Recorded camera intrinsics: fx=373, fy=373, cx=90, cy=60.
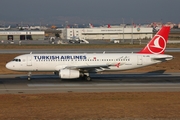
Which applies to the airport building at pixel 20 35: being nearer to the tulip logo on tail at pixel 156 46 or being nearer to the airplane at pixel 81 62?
the airplane at pixel 81 62

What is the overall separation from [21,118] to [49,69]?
18920mm

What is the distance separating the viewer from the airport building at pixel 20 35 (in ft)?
489

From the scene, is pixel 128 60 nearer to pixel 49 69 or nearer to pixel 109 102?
pixel 49 69

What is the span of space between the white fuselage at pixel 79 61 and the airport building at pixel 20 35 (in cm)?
10996

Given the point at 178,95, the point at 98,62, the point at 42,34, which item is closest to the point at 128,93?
the point at 178,95

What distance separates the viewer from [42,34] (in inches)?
6033

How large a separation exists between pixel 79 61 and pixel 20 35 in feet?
376

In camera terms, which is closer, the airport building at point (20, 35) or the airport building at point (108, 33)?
the airport building at point (20, 35)

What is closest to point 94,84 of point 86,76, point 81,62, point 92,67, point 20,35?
point 92,67

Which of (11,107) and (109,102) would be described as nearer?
(11,107)

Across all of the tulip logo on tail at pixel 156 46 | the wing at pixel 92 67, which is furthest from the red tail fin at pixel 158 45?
the wing at pixel 92 67

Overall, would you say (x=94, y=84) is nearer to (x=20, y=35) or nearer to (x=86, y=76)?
(x=86, y=76)

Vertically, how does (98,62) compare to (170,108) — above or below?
above

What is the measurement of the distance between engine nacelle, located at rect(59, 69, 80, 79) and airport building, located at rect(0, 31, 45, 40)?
4448 inches
